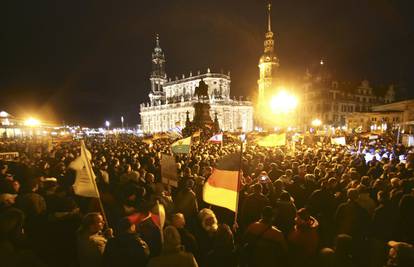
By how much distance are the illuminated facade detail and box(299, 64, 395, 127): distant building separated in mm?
32979

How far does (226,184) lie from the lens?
190 inches

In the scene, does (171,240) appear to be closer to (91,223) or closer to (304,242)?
(91,223)

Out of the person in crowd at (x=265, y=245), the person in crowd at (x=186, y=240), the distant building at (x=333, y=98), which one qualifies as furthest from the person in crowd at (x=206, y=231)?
the distant building at (x=333, y=98)

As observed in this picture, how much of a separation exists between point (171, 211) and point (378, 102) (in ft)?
229

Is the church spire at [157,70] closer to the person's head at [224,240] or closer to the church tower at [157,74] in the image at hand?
the church tower at [157,74]

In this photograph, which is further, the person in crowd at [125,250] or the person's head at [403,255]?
the person in crowd at [125,250]

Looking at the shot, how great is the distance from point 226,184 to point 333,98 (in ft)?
197

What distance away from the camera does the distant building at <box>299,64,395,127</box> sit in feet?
186

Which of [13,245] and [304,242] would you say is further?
[304,242]

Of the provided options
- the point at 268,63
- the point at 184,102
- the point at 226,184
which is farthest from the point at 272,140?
the point at 184,102

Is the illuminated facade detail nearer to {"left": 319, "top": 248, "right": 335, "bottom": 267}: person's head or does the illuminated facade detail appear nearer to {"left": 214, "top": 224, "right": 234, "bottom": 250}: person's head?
{"left": 214, "top": 224, "right": 234, "bottom": 250}: person's head

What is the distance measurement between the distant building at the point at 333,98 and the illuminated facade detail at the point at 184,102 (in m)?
33.0

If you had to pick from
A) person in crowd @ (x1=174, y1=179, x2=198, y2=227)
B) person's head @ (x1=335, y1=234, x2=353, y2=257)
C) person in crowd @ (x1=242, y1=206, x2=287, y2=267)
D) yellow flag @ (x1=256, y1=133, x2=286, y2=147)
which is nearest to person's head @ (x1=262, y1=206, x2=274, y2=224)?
person in crowd @ (x1=242, y1=206, x2=287, y2=267)

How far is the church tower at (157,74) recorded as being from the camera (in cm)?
11906
